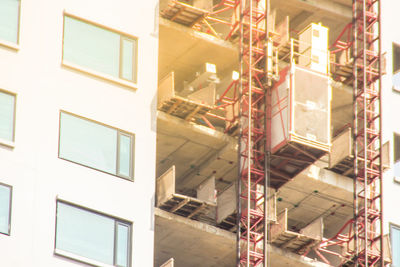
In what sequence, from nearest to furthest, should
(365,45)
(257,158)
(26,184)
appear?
(26,184), (257,158), (365,45)

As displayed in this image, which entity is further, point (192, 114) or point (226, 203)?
point (226, 203)

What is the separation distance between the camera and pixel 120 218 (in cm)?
5266

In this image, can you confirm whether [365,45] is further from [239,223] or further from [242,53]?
[239,223]

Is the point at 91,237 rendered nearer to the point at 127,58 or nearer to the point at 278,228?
the point at 127,58

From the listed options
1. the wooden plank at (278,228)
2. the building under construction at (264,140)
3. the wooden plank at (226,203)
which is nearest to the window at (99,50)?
the building under construction at (264,140)

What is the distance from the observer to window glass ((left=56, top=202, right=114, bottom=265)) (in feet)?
167

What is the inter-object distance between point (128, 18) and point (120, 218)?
917 centimetres

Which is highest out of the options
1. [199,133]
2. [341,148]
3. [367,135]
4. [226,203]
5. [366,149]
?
[367,135]

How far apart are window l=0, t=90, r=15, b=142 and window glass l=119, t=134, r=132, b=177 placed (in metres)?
5.01

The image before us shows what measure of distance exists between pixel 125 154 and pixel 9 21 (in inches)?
277

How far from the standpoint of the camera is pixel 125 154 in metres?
54.1

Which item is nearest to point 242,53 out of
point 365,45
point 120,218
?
point 365,45

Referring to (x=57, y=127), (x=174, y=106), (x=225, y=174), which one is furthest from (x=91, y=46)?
→ (x=225, y=174)

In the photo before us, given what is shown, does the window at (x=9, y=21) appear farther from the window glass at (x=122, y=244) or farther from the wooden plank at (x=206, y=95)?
the wooden plank at (x=206, y=95)
